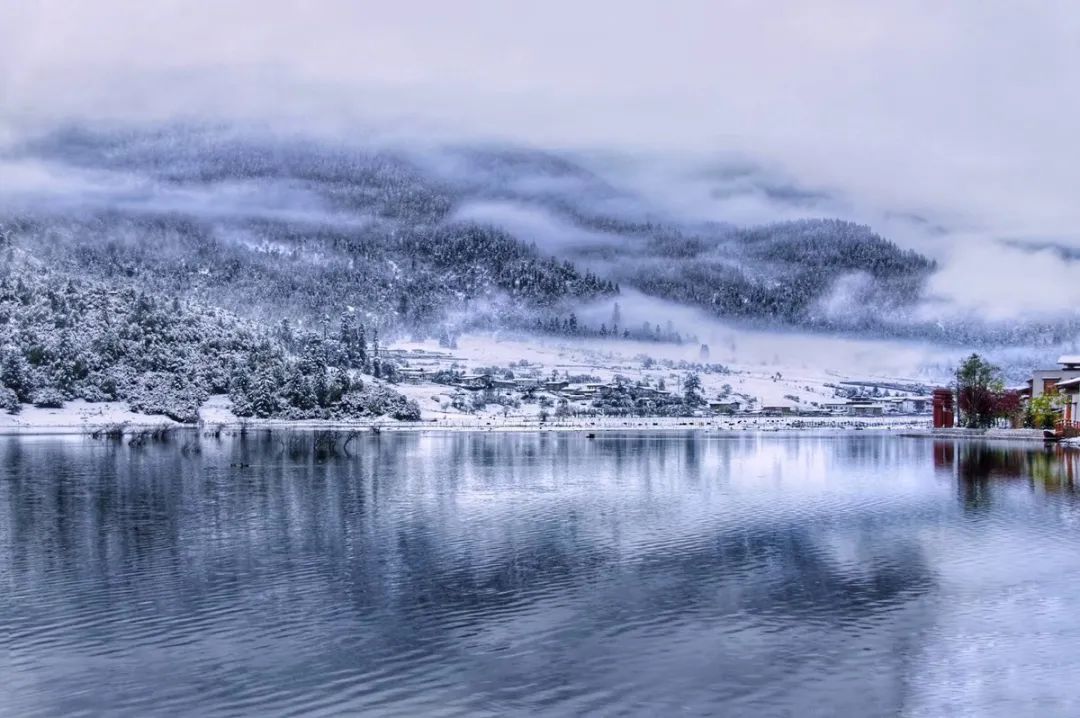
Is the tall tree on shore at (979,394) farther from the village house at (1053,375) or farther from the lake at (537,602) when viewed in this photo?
the lake at (537,602)

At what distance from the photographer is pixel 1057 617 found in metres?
31.9

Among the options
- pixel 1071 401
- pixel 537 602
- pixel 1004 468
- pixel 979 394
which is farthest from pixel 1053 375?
pixel 537 602

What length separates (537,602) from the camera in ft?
112

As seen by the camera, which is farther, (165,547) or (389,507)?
(389,507)

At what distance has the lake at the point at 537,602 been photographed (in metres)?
24.7

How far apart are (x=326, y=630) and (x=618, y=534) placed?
21.4 metres

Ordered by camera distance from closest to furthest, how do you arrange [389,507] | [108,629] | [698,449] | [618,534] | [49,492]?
[108,629]
[618,534]
[389,507]
[49,492]
[698,449]

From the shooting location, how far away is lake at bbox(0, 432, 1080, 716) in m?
24.7

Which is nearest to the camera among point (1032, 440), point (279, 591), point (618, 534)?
point (279, 591)

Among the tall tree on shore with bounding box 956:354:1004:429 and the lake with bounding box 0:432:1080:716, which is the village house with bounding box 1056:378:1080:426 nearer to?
the tall tree on shore with bounding box 956:354:1004:429

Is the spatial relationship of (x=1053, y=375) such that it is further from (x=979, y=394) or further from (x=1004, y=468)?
(x=1004, y=468)

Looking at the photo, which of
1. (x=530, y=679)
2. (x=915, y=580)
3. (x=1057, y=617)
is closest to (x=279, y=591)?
(x=530, y=679)

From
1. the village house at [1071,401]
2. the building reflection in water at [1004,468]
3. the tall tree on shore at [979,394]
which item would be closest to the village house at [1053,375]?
the tall tree on shore at [979,394]

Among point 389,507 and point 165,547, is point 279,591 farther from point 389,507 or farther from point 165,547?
point 389,507
